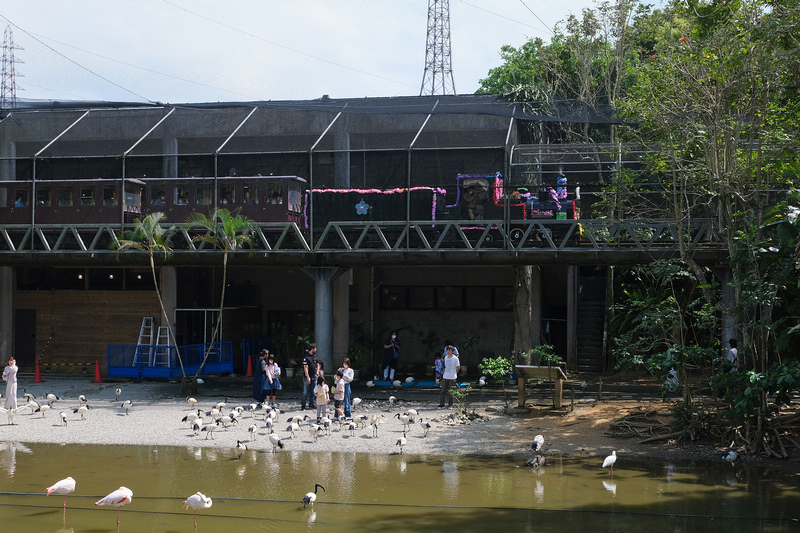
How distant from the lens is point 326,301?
81.3 ft

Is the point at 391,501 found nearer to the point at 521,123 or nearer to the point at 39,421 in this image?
the point at 39,421

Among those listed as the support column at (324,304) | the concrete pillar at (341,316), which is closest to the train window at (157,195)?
the support column at (324,304)

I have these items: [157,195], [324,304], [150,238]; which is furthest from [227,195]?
[324,304]

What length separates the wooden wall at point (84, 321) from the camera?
28578mm

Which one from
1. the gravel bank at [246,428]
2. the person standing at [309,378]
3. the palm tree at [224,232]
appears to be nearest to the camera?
the gravel bank at [246,428]

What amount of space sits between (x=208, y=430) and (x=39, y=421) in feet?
16.4

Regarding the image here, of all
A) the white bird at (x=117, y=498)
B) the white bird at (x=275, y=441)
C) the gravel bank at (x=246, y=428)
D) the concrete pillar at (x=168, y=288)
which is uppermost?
the concrete pillar at (x=168, y=288)

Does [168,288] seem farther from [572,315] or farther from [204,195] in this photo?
[572,315]

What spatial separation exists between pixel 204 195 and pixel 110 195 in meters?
3.07

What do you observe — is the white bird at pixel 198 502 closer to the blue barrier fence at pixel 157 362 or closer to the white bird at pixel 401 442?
the white bird at pixel 401 442

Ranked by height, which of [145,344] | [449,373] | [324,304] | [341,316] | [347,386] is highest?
[324,304]

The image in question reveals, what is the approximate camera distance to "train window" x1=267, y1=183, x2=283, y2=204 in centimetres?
2566

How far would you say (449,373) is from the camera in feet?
67.7

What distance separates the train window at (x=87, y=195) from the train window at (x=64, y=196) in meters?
0.51
